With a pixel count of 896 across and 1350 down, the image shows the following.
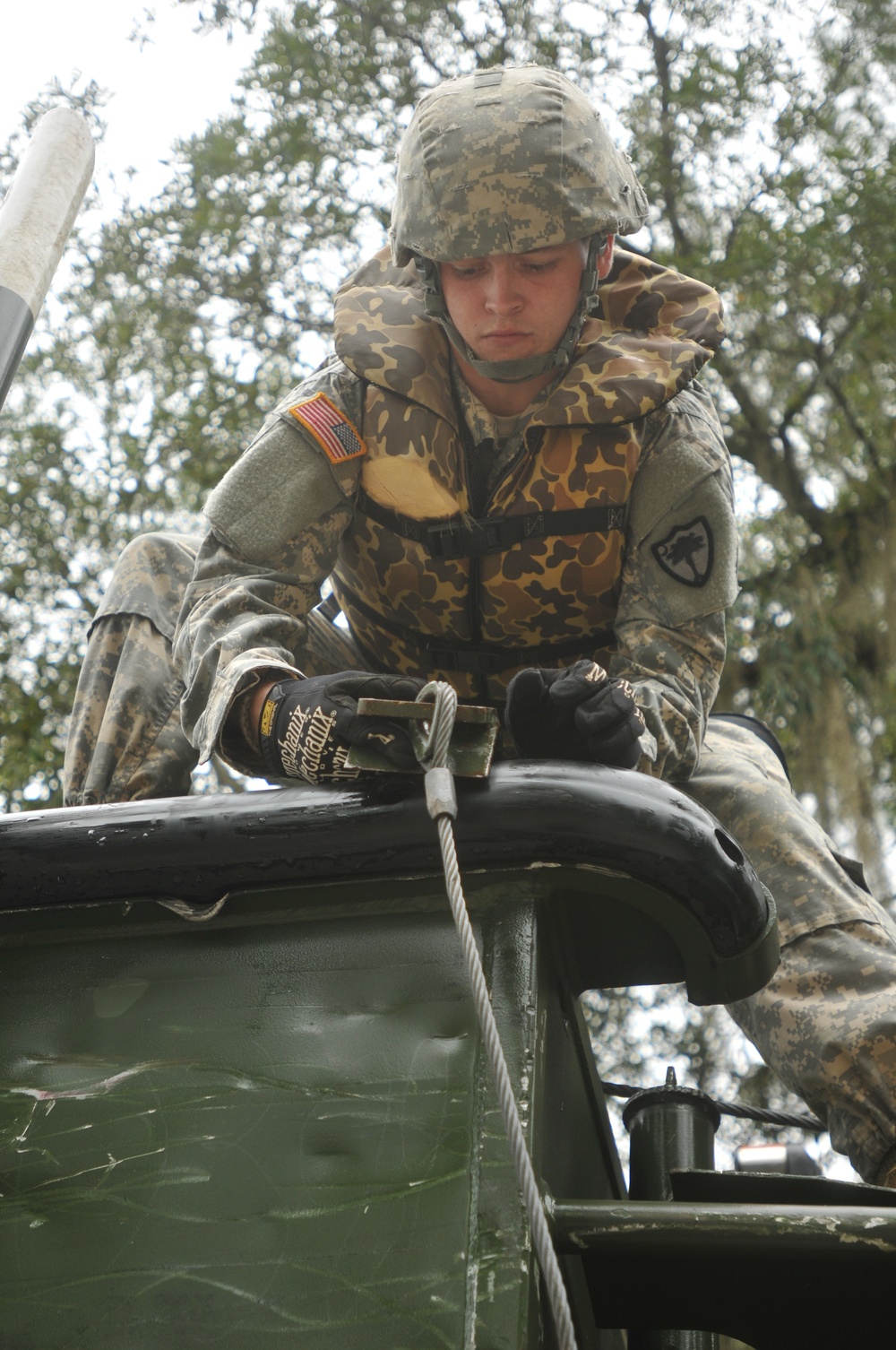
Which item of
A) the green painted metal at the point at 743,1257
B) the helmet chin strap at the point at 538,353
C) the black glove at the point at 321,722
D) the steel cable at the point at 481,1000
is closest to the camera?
the steel cable at the point at 481,1000

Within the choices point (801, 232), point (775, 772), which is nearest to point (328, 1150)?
point (775, 772)

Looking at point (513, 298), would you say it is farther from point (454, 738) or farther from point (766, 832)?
point (454, 738)

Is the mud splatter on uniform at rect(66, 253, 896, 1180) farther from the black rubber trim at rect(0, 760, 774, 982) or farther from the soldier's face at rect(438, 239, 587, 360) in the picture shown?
the black rubber trim at rect(0, 760, 774, 982)

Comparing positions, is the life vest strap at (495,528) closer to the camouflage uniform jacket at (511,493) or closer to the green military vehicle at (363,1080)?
the camouflage uniform jacket at (511,493)

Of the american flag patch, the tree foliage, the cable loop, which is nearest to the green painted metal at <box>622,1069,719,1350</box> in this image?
the cable loop

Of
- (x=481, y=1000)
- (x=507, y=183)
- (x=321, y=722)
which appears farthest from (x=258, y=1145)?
(x=507, y=183)

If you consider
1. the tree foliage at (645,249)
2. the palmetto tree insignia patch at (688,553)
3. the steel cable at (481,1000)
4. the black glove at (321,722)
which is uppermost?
the tree foliage at (645,249)

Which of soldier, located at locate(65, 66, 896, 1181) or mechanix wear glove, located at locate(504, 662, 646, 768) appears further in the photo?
soldier, located at locate(65, 66, 896, 1181)

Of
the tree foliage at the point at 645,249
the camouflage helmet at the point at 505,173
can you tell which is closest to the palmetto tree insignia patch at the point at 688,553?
the camouflage helmet at the point at 505,173

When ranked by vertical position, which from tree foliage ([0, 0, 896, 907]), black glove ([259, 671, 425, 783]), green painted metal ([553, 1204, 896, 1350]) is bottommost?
green painted metal ([553, 1204, 896, 1350])

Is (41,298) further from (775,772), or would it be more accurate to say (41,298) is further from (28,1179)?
(775,772)

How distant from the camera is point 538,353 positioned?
7.89 feet

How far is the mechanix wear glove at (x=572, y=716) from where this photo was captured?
168 centimetres

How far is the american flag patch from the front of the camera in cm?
243
